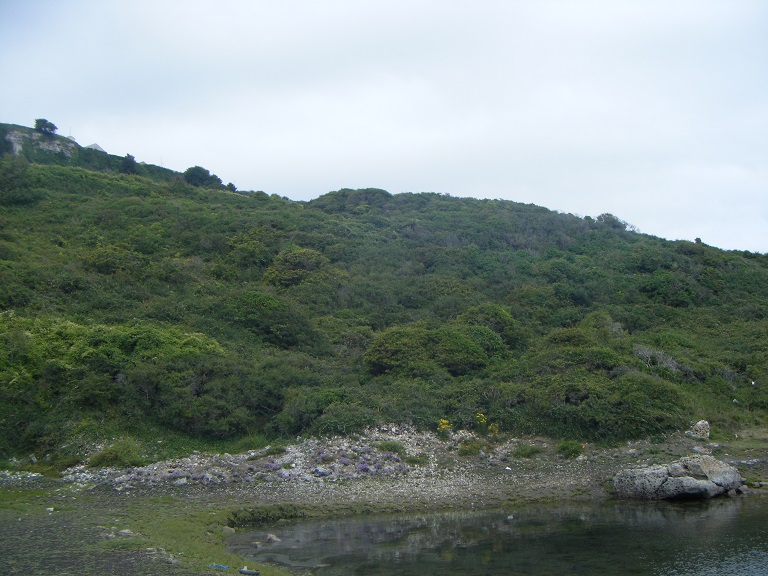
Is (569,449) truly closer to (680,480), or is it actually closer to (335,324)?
(680,480)

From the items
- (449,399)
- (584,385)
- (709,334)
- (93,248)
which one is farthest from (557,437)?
(93,248)

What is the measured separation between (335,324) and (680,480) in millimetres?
22171

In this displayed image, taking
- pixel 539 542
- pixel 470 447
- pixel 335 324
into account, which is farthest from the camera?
pixel 335 324

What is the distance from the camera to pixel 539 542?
15.8m

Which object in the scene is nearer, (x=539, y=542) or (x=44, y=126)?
(x=539, y=542)

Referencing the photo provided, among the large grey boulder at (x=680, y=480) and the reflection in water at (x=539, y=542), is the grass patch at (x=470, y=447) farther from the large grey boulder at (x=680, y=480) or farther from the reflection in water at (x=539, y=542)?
the large grey boulder at (x=680, y=480)

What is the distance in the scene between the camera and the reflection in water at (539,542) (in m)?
13.9

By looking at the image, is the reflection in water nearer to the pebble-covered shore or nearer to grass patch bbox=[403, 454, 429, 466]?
the pebble-covered shore

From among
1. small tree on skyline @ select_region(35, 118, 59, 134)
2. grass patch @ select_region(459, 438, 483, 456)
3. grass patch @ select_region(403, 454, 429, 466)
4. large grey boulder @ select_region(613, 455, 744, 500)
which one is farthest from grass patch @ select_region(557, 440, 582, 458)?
small tree on skyline @ select_region(35, 118, 59, 134)

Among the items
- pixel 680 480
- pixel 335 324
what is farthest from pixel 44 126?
pixel 680 480

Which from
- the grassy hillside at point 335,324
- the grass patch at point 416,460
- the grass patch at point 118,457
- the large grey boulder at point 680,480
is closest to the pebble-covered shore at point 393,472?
the grass patch at point 416,460

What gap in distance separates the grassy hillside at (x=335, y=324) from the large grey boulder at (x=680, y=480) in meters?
3.92

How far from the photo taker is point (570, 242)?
199 ft

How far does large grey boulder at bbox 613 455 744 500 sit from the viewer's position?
2012cm
